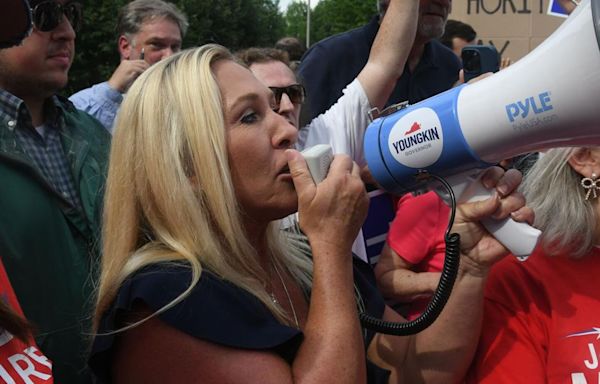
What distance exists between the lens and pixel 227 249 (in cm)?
165

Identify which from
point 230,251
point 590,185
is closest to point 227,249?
point 230,251

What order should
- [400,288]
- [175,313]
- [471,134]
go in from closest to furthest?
1. [175,313]
2. [471,134]
3. [400,288]

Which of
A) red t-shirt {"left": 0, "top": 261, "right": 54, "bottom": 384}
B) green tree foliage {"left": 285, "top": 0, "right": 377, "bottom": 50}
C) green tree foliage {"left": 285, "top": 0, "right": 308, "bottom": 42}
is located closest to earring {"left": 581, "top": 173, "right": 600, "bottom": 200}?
red t-shirt {"left": 0, "top": 261, "right": 54, "bottom": 384}

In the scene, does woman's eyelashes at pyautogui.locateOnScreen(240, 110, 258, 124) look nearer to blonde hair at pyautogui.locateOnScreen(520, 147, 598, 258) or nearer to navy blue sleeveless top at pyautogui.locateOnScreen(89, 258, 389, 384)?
navy blue sleeveless top at pyautogui.locateOnScreen(89, 258, 389, 384)

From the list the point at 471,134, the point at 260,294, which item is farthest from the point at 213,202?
the point at 471,134

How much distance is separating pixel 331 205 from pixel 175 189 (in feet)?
1.09

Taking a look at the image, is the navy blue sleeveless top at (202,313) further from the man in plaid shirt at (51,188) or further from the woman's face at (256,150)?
the man in plaid shirt at (51,188)

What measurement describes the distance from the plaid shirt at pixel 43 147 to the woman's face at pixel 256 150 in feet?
2.37

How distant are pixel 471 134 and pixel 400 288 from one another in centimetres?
71

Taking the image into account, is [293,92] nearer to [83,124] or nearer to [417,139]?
[83,124]

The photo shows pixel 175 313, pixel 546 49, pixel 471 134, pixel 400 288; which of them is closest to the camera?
pixel 175 313

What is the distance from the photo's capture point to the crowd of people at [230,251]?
57.2 inches

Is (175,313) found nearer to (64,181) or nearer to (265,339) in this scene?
(265,339)

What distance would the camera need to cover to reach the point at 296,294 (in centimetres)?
183
